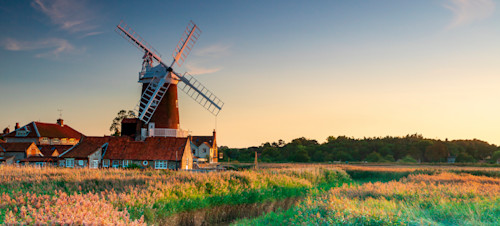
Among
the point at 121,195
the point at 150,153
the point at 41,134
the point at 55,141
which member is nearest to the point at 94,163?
the point at 150,153

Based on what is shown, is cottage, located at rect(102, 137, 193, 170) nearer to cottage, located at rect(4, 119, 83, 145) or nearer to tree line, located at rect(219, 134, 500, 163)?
cottage, located at rect(4, 119, 83, 145)

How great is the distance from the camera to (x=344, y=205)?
492 inches

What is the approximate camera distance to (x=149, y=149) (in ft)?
138

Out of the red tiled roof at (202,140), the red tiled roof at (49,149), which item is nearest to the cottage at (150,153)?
the red tiled roof at (49,149)

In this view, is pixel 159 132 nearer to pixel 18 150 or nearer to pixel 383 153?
pixel 18 150

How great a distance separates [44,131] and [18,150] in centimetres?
1072

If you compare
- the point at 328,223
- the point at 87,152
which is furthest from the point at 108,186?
the point at 87,152

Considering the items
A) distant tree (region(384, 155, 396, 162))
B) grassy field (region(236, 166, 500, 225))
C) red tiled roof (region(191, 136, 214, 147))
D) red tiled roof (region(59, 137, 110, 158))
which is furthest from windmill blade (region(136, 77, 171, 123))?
distant tree (region(384, 155, 396, 162))

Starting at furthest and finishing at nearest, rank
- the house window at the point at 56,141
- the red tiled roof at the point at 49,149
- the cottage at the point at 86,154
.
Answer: the house window at the point at 56,141 → the red tiled roof at the point at 49,149 → the cottage at the point at 86,154

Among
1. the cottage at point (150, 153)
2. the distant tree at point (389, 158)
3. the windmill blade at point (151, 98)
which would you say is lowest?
the distant tree at point (389, 158)

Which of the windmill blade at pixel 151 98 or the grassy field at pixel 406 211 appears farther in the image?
the windmill blade at pixel 151 98

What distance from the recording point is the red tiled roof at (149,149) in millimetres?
41209

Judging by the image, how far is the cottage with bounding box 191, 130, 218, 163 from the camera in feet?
213

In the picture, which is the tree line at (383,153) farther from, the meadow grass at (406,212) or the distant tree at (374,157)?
the meadow grass at (406,212)
